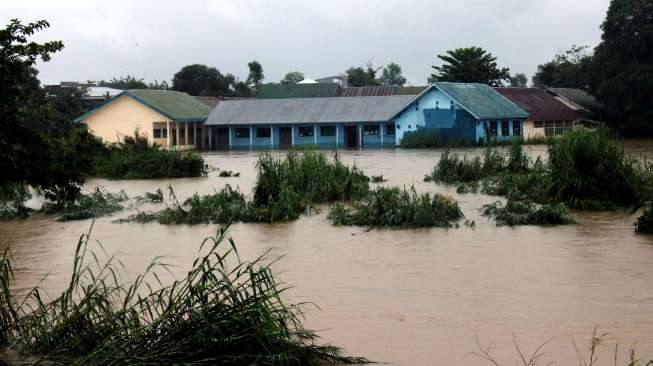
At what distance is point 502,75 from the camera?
5397 cm

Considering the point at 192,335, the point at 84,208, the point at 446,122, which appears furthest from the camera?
the point at 446,122

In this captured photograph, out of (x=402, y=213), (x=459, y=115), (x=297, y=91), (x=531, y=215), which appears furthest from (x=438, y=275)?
(x=297, y=91)

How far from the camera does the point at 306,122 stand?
47.0m

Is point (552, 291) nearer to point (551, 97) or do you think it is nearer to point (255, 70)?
point (551, 97)

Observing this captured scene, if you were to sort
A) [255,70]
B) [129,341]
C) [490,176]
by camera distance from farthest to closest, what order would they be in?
[255,70]
[490,176]
[129,341]

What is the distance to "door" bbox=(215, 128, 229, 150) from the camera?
50375 millimetres

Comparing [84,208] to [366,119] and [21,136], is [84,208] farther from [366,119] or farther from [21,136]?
[366,119]

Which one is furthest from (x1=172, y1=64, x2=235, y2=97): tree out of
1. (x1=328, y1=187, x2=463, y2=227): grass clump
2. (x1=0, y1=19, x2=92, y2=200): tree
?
(x1=0, y1=19, x2=92, y2=200): tree

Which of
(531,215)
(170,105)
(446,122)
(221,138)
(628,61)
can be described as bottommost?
(531,215)

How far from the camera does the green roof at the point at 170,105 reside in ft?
155

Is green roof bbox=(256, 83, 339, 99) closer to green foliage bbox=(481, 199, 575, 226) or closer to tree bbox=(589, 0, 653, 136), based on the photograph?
tree bbox=(589, 0, 653, 136)

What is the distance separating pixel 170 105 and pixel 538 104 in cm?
2087

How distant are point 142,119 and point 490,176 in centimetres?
3047

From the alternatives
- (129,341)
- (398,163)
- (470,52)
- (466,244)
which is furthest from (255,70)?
(129,341)
